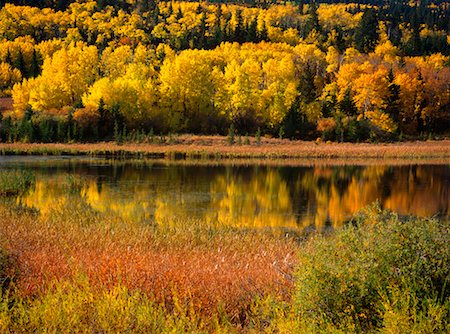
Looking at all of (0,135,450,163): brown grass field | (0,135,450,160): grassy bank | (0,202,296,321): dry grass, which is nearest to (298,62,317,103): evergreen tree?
(0,135,450,160): grassy bank

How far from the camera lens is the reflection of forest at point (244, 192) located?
22.9 meters

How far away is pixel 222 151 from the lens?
5688 centimetres

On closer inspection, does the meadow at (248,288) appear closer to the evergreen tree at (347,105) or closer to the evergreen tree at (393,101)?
the evergreen tree at (347,105)

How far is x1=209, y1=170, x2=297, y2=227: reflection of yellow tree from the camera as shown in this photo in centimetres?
2186

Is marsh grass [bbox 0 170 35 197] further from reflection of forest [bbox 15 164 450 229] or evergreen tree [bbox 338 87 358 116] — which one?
evergreen tree [bbox 338 87 358 116]

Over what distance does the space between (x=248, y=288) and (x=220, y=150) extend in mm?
48525

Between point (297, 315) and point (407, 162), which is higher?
point (297, 315)

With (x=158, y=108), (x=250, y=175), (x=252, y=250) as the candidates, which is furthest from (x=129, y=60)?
(x=252, y=250)

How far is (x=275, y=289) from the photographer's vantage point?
8.84 meters

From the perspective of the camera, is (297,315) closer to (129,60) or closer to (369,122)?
(369,122)

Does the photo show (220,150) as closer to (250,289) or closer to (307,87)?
(307,87)

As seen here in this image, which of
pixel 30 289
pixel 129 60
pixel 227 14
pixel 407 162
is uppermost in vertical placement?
pixel 227 14

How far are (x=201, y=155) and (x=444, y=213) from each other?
115 feet

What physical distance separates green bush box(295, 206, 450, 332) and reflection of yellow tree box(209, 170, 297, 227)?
13.2 meters
